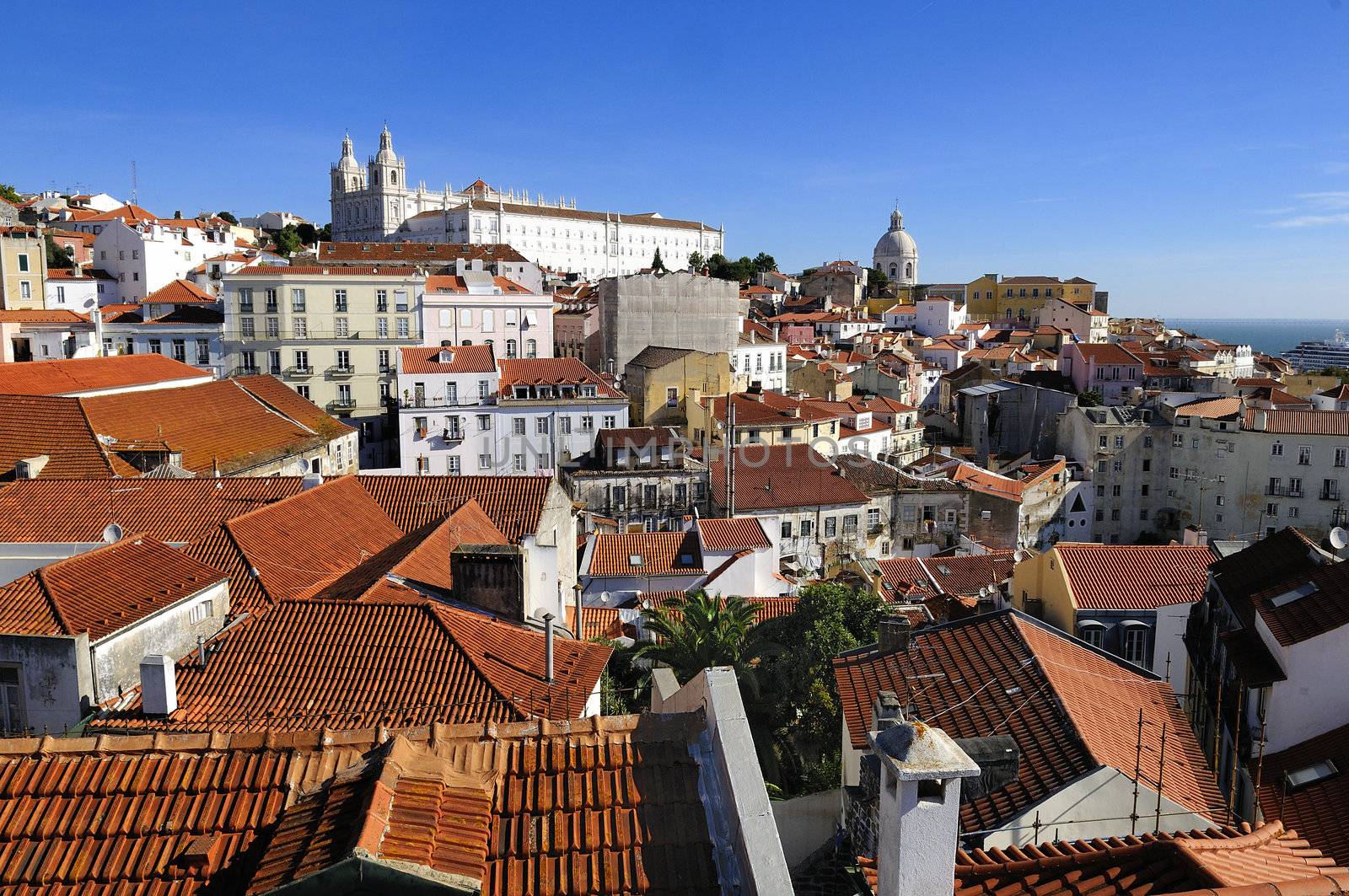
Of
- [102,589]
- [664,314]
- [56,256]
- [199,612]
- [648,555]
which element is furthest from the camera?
[56,256]

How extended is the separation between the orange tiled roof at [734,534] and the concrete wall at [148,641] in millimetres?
17418

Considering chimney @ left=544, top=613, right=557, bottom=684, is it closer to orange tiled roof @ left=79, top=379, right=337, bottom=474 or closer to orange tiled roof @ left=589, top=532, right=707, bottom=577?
orange tiled roof @ left=589, top=532, right=707, bottom=577

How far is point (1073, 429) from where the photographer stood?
52969mm

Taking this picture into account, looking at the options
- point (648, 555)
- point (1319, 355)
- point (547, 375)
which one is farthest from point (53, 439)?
point (1319, 355)

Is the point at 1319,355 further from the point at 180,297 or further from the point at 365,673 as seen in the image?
the point at 365,673

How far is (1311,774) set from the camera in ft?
34.7

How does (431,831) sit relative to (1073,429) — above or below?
above

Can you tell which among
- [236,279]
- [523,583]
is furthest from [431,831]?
[236,279]

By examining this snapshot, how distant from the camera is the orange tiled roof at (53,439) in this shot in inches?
885

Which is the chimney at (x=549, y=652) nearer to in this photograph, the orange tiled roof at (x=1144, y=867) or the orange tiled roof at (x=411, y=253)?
the orange tiled roof at (x=1144, y=867)

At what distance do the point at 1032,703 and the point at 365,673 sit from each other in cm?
699

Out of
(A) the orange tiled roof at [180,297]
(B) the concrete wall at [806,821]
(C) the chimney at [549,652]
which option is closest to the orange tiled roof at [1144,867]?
(B) the concrete wall at [806,821]

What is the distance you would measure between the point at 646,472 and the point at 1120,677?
25.8 metres

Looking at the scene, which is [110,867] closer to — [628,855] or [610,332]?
[628,855]
